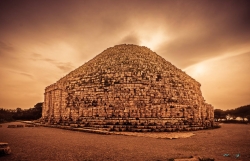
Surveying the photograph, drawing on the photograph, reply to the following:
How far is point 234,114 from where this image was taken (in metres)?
40.7

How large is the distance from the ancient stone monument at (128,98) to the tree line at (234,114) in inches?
1068

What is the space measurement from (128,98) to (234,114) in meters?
37.9

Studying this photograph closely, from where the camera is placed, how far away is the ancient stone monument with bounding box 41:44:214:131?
1356 cm

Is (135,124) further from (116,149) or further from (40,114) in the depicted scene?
(40,114)

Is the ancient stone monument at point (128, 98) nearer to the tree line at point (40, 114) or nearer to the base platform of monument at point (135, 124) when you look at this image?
the base platform of monument at point (135, 124)

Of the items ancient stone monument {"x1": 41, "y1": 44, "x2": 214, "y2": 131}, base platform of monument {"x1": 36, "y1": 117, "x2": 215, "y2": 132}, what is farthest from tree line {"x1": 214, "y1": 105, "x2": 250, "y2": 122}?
base platform of monument {"x1": 36, "y1": 117, "x2": 215, "y2": 132}

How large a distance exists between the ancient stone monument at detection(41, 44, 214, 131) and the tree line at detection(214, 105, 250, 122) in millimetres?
27137

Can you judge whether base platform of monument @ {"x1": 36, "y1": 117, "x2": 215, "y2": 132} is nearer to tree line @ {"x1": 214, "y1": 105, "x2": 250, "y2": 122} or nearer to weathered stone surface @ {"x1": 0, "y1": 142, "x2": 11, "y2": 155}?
weathered stone surface @ {"x1": 0, "y1": 142, "x2": 11, "y2": 155}

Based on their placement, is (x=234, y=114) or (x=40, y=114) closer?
(x=40, y=114)

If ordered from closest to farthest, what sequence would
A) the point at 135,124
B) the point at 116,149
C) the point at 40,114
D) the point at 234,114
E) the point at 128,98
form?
the point at 116,149, the point at 135,124, the point at 128,98, the point at 40,114, the point at 234,114

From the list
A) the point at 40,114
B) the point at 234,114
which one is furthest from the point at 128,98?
the point at 234,114

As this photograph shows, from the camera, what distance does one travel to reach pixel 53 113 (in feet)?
57.3

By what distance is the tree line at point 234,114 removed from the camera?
3791cm

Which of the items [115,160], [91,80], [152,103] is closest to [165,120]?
[152,103]
